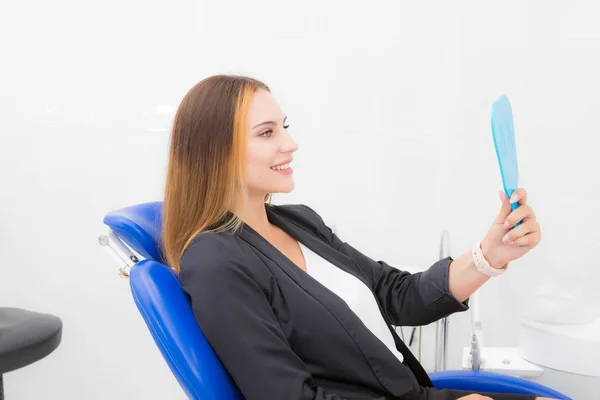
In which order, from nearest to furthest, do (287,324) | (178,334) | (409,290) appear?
(178,334) < (287,324) < (409,290)

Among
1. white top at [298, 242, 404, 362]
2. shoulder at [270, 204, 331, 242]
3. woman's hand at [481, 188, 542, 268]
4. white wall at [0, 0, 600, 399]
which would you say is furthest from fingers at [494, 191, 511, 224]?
white wall at [0, 0, 600, 399]

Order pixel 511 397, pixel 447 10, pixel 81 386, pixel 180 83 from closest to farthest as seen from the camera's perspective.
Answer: pixel 511 397, pixel 447 10, pixel 180 83, pixel 81 386

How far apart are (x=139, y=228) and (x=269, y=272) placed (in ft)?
0.90

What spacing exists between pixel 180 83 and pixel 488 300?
1.25m

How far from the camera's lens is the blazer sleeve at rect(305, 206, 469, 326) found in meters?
1.41

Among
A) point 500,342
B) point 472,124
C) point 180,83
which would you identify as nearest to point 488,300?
point 500,342

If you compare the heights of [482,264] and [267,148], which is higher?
[267,148]

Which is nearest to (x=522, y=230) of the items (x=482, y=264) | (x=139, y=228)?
(x=482, y=264)

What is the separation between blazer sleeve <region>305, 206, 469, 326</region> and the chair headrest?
381mm

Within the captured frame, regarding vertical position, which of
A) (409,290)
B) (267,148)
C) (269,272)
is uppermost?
(267,148)

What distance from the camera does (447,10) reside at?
2.04m

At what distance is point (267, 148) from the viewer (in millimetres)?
1262

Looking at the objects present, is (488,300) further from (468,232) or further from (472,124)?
(472,124)

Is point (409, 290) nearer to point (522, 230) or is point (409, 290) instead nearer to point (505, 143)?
point (522, 230)
